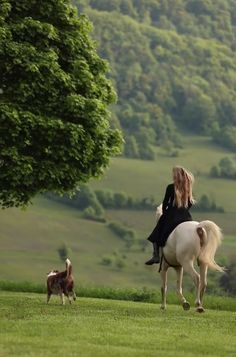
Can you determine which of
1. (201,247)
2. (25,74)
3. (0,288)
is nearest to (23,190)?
(25,74)

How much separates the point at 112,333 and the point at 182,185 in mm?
7788

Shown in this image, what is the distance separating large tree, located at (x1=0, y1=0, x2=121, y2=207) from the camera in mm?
26109

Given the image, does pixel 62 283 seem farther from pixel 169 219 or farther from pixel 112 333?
pixel 112 333

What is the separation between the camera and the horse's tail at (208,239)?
68.8ft

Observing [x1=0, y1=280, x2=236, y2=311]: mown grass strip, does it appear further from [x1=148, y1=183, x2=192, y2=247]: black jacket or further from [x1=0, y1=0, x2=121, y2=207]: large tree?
[x1=148, y1=183, x2=192, y2=247]: black jacket

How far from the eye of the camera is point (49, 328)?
15.8 meters

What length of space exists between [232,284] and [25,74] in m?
90.9

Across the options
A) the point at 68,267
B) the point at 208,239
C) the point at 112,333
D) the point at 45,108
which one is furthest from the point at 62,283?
the point at 112,333

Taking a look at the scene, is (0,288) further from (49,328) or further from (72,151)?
(49,328)

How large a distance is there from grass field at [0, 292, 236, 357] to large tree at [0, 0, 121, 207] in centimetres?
675

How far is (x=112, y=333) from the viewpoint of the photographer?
15.4 meters

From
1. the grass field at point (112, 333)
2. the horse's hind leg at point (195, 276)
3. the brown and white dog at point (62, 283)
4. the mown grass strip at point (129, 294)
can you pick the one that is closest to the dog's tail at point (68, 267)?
the brown and white dog at point (62, 283)

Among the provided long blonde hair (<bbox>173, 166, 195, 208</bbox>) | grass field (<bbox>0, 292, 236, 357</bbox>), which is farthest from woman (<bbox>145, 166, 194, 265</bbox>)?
grass field (<bbox>0, 292, 236, 357</bbox>)

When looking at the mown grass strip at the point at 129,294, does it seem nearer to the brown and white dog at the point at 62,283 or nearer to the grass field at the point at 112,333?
the brown and white dog at the point at 62,283
